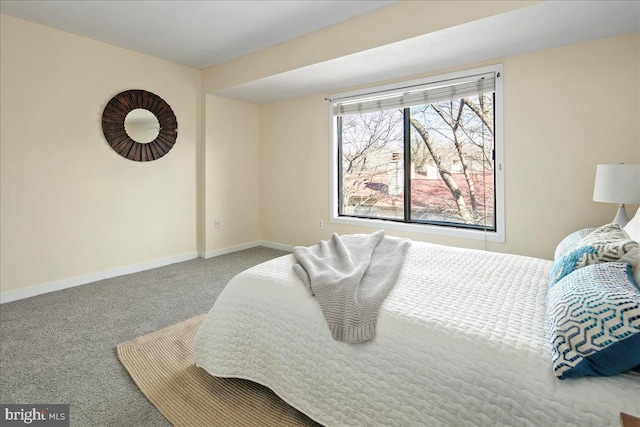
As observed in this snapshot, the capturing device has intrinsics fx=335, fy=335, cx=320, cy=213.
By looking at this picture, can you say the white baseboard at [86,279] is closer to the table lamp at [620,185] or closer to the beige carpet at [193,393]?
the beige carpet at [193,393]

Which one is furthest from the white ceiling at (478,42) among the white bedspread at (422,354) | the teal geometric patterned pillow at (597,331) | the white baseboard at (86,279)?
the white baseboard at (86,279)

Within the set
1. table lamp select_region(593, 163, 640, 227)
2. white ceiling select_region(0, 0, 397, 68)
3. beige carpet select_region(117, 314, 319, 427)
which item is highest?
white ceiling select_region(0, 0, 397, 68)

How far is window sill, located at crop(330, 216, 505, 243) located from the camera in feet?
10.8

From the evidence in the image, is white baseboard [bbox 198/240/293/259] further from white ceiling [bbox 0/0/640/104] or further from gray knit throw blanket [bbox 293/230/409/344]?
gray knit throw blanket [bbox 293/230/409/344]

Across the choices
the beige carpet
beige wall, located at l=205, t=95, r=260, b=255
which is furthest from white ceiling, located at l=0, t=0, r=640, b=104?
the beige carpet

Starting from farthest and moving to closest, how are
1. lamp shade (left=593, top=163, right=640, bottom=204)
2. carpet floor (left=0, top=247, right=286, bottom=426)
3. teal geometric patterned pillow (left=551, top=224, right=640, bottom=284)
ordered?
1. lamp shade (left=593, top=163, right=640, bottom=204)
2. carpet floor (left=0, top=247, right=286, bottom=426)
3. teal geometric patterned pillow (left=551, top=224, right=640, bottom=284)

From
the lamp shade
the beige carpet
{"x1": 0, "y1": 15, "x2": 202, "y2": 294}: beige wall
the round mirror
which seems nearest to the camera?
the beige carpet

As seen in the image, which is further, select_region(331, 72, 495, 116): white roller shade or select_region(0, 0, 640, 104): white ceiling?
select_region(331, 72, 495, 116): white roller shade

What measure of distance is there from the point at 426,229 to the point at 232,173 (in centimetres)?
273

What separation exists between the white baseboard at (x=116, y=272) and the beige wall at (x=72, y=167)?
1.9 inches

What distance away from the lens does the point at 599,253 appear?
52.6 inches

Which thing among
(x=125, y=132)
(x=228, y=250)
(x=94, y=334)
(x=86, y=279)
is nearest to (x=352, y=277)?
(x=94, y=334)

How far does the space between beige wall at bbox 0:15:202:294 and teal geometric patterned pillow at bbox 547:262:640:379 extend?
395 cm

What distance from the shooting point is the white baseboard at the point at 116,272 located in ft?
9.99
